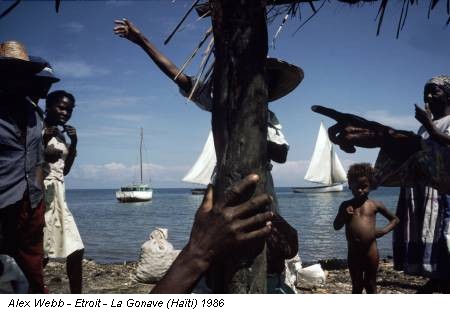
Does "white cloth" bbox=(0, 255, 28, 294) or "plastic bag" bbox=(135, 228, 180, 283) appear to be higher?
"white cloth" bbox=(0, 255, 28, 294)

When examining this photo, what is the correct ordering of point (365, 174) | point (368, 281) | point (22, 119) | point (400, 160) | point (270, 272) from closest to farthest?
point (270, 272), point (400, 160), point (22, 119), point (368, 281), point (365, 174)

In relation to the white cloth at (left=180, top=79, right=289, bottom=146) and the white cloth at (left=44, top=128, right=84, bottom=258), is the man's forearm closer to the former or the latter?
the white cloth at (left=180, top=79, right=289, bottom=146)

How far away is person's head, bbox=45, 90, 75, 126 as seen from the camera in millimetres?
3736

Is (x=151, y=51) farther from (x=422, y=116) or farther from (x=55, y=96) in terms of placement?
(x=55, y=96)

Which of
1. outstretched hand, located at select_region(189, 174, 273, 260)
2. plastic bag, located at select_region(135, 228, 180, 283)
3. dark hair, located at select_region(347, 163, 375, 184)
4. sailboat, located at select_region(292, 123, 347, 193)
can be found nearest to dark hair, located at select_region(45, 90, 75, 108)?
plastic bag, located at select_region(135, 228, 180, 283)

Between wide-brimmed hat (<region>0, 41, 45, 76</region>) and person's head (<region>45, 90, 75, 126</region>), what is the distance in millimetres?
606

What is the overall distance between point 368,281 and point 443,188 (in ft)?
8.39

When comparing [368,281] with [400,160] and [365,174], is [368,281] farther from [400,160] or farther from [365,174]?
[400,160]

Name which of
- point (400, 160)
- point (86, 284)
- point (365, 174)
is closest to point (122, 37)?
point (400, 160)

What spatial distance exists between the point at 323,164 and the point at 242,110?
203 feet

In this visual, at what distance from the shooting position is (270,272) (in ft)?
5.67

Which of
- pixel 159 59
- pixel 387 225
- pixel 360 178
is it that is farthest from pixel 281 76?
pixel 387 225

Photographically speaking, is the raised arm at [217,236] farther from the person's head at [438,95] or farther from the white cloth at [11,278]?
the person's head at [438,95]

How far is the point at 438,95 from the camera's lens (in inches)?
134
